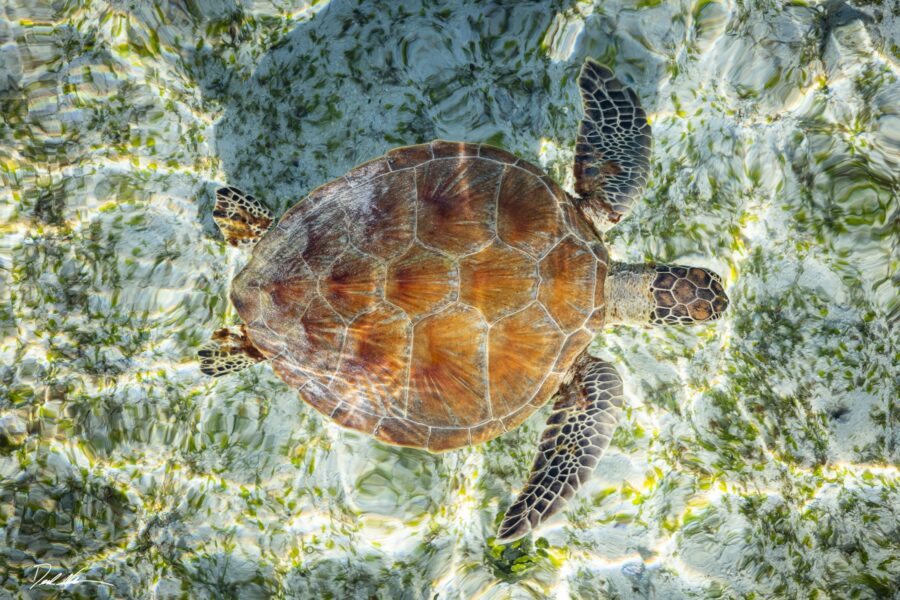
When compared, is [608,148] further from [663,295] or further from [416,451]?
[416,451]

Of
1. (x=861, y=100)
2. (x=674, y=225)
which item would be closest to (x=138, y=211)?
(x=674, y=225)

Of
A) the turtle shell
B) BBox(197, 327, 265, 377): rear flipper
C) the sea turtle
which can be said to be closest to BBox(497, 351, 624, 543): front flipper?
the sea turtle

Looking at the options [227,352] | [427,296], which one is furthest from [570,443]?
[227,352]

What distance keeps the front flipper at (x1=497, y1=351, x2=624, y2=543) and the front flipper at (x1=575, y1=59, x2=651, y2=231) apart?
1171mm

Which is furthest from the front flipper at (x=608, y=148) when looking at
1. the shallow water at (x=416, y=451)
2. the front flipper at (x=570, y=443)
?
the front flipper at (x=570, y=443)

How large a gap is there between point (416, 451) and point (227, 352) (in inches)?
60.8

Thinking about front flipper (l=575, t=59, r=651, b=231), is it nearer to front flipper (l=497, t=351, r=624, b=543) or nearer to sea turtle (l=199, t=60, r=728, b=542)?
sea turtle (l=199, t=60, r=728, b=542)

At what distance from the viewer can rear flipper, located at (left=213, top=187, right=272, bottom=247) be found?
3.82 meters

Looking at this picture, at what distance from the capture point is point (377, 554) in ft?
12.4

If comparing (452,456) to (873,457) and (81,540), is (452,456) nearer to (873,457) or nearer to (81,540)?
(81,540)

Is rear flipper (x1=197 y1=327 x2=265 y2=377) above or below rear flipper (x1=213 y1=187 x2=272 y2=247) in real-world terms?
below

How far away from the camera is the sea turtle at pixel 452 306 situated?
3.05 metres

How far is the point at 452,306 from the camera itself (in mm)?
3025

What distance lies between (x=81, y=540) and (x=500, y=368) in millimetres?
3429
